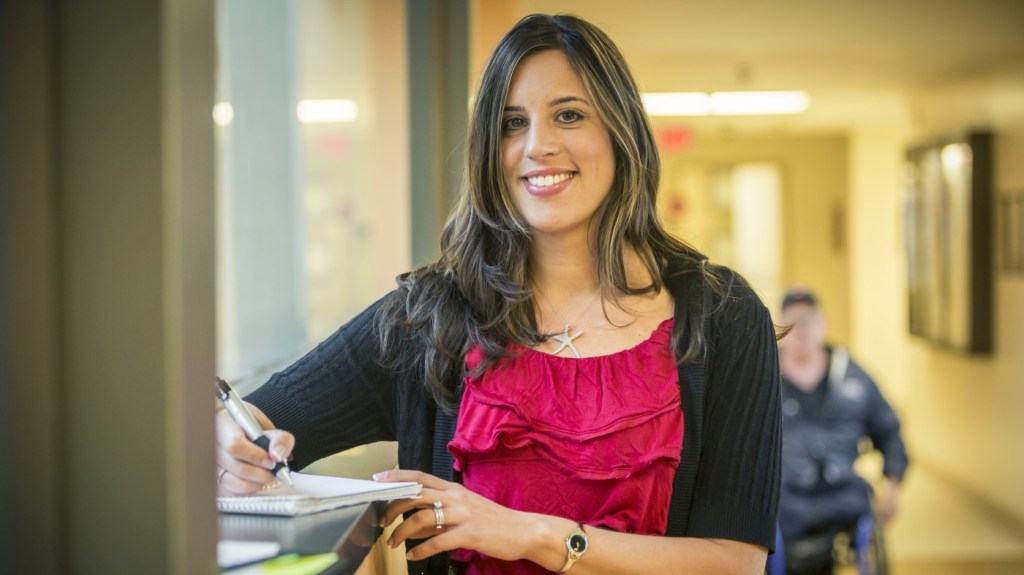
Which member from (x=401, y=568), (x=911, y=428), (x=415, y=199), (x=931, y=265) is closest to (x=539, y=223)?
(x=401, y=568)

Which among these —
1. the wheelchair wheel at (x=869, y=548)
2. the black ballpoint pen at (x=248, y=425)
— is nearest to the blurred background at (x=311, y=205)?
the black ballpoint pen at (x=248, y=425)

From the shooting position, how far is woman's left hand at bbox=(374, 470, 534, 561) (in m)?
1.42

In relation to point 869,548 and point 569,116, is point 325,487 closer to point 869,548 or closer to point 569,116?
point 569,116

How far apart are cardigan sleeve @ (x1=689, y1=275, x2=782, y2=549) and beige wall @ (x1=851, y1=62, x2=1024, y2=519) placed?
231 inches

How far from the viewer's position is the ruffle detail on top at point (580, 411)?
161 cm

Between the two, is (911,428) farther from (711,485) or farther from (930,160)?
(711,485)

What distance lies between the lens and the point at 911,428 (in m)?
9.88

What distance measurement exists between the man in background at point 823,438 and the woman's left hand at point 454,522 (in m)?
2.81

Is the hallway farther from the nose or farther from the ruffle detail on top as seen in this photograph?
the nose

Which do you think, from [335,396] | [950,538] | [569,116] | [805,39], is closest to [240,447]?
[335,396]

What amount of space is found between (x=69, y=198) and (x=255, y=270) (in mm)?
2756

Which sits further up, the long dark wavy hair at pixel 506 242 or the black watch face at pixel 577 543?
the long dark wavy hair at pixel 506 242

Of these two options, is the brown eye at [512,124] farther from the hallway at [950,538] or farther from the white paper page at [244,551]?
the hallway at [950,538]

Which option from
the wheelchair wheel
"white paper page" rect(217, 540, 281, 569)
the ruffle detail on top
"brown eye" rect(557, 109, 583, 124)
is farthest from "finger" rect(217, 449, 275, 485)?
the wheelchair wheel
